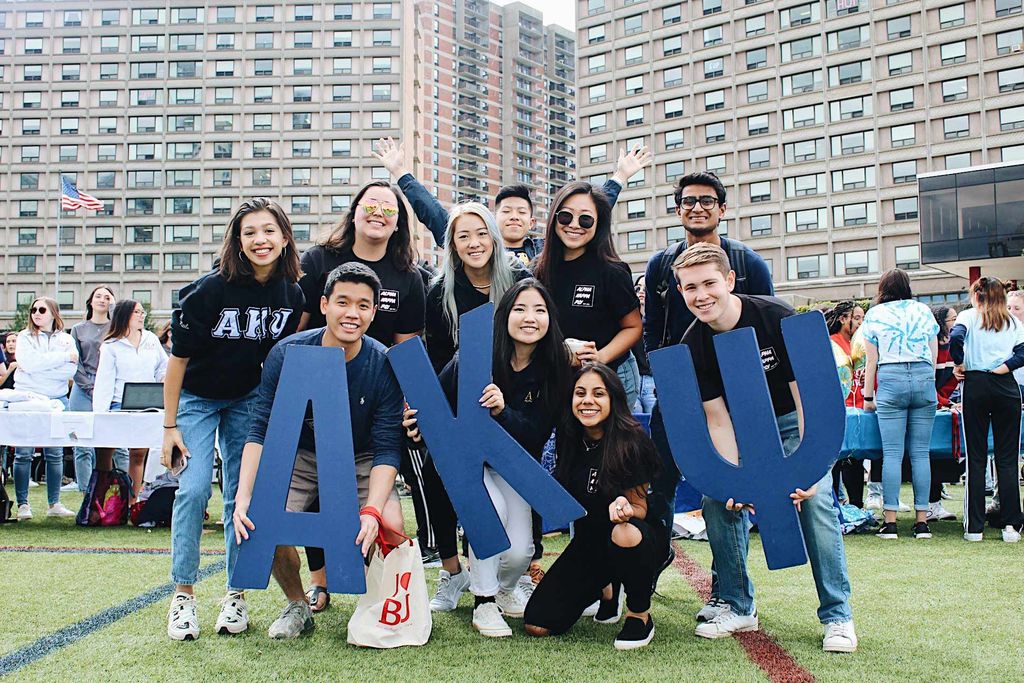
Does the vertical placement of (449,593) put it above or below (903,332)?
below

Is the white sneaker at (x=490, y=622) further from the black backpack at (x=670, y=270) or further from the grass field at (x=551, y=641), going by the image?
the black backpack at (x=670, y=270)

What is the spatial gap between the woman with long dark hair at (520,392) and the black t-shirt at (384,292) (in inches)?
22.6

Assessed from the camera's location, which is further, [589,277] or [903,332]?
[903,332]

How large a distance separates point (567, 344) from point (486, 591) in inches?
48.5

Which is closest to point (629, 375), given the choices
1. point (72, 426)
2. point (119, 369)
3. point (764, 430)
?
point (764, 430)

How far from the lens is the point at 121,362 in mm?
7879

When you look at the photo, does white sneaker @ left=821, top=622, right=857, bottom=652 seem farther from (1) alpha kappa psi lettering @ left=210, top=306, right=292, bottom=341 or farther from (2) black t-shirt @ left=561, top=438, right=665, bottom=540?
(1) alpha kappa psi lettering @ left=210, top=306, right=292, bottom=341

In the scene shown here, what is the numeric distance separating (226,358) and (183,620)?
1.18 metres

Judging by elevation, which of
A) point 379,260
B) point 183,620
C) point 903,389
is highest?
point 379,260

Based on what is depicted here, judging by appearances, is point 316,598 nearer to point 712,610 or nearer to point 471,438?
point 471,438

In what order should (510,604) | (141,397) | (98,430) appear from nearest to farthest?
1. (510,604)
2. (98,430)
3. (141,397)

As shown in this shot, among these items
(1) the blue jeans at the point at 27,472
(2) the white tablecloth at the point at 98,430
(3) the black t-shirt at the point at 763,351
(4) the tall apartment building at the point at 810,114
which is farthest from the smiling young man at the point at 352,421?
(4) the tall apartment building at the point at 810,114

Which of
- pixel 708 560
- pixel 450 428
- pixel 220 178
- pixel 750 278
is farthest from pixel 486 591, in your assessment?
pixel 220 178

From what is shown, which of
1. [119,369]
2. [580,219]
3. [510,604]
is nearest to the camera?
[510,604]
